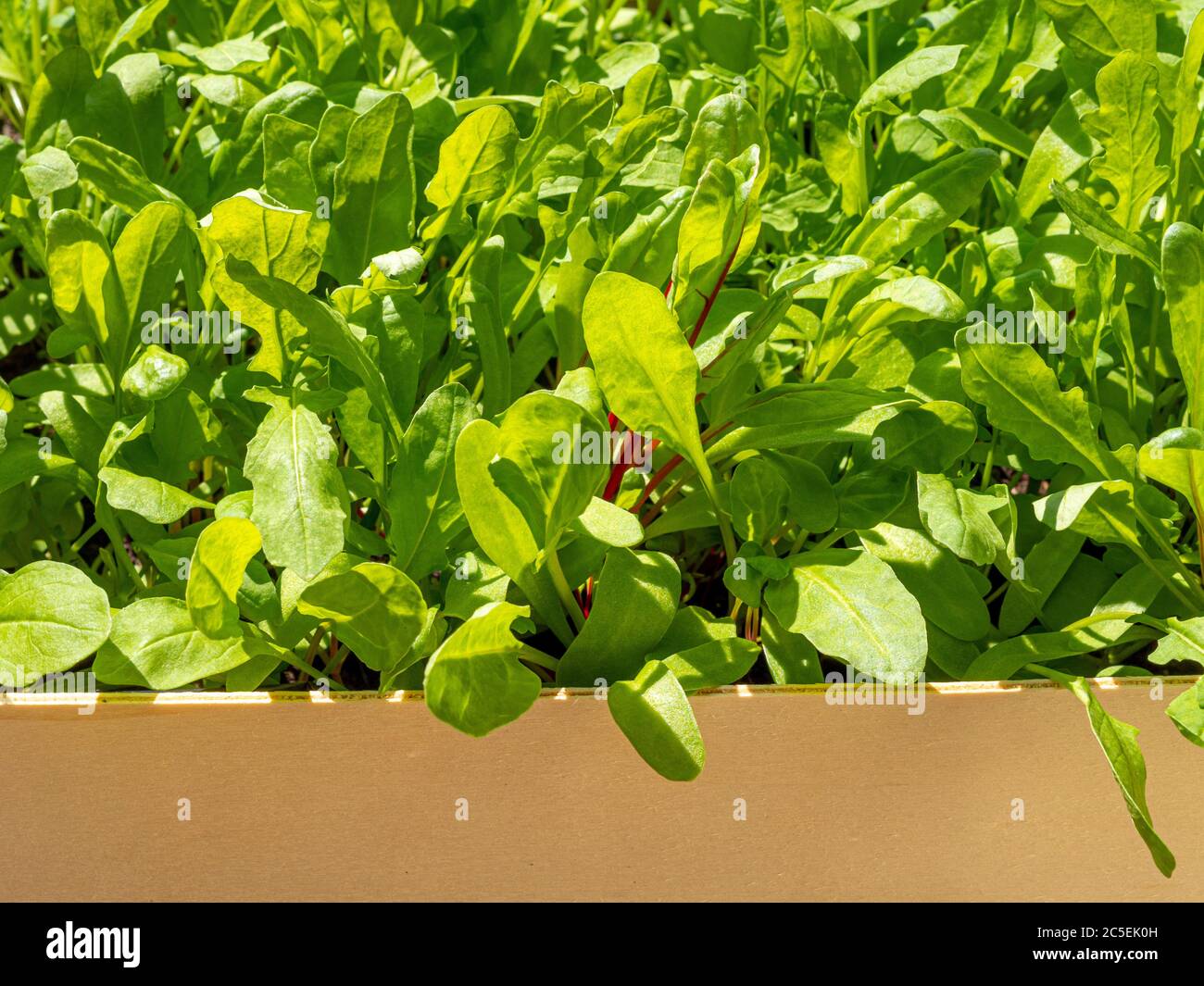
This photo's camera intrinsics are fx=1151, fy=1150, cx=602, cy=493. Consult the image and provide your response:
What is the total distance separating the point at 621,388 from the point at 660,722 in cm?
12

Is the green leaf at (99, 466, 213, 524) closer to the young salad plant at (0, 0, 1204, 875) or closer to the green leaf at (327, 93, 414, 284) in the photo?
the young salad plant at (0, 0, 1204, 875)

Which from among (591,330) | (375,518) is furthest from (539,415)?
(375,518)

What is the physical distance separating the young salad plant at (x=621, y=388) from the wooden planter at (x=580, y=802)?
0.08 ft

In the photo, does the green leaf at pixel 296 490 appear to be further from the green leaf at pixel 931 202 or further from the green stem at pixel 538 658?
the green leaf at pixel 931 202

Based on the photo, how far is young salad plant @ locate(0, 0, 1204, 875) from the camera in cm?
40

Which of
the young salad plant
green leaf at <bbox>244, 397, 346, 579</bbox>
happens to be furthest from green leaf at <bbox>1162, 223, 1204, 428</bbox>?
green leaf at <bbox>244, 397, 346, 579</bbox>

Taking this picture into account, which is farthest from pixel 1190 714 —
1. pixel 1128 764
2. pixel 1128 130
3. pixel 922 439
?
pixel 1128 130

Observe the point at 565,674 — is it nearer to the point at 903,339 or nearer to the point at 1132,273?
the point at 903,339

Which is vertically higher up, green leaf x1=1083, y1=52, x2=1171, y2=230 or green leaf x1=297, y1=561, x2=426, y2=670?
green leaf x1=1083, y1=52, x2=1171, y2=230

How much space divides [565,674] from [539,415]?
0.11 metres

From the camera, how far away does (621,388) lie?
0.40 m

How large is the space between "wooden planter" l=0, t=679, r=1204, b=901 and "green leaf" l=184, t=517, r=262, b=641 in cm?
3

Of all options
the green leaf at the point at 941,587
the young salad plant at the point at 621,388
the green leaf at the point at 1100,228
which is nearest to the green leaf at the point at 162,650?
the young salad plant at the point at 621,388

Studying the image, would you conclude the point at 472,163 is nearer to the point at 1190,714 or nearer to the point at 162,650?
the point at 162,650
